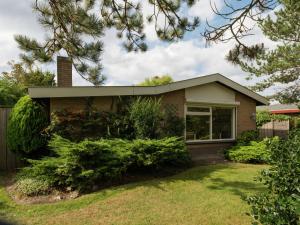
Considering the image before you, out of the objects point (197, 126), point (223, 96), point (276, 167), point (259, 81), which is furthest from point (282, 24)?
point (276, 167)

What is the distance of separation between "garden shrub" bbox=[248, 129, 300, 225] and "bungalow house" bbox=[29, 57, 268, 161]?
24.2 ft

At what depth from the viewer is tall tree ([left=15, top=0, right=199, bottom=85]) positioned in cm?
663

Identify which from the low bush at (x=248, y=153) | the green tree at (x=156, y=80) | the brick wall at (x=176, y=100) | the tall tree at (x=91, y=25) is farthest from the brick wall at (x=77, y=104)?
the green tree at (x=156, y=80)

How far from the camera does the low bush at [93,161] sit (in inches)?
306

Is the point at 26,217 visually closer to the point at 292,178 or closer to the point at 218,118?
the point at 292,178

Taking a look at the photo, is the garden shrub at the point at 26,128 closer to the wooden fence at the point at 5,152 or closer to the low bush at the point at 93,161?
the wooden fence at the point at 5,152

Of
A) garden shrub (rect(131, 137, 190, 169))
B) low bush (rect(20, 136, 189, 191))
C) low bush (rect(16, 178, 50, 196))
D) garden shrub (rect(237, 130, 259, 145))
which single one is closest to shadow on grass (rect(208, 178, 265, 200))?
garden shrub (rect(131, 137, 190, 169))

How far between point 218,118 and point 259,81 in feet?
24.5

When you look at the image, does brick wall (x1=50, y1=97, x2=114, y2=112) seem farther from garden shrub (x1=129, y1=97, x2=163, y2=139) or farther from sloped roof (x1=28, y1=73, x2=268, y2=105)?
garden shrub (x1=129, y1=97, x2=163, y2=139)

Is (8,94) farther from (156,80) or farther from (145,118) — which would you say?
(156,80)

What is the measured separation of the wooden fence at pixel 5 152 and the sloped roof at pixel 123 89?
71.1 inches

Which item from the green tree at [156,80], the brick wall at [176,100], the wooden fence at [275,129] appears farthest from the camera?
the green tree at [156,80]

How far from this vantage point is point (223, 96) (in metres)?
13.9

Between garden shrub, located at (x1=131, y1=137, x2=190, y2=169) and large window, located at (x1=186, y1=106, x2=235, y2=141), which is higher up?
large window, located at (x1=186, y1=106, x2=235, y2=141)
